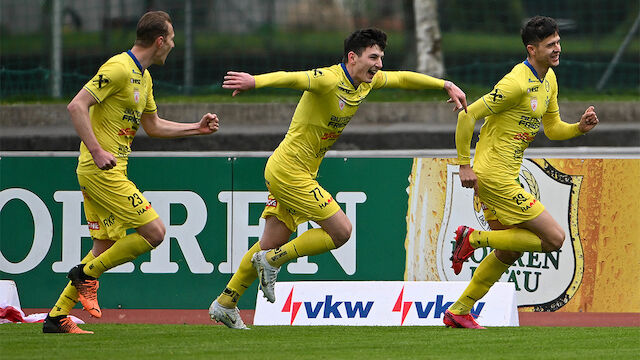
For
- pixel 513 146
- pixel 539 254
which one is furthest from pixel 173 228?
pixel 513 146

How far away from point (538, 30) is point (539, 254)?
2693mm

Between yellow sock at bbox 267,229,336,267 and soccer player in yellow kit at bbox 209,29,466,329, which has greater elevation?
soccer player in yellow kit at bbox 209,29,466,329

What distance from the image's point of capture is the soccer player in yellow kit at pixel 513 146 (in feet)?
25.9

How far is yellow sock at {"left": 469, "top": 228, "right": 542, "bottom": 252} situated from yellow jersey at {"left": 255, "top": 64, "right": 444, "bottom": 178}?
48.4 inches

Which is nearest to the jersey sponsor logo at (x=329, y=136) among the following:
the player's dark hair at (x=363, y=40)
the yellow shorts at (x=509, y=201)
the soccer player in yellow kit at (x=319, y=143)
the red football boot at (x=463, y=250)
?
the soccer player in yellow kit at (x=319, y=143)

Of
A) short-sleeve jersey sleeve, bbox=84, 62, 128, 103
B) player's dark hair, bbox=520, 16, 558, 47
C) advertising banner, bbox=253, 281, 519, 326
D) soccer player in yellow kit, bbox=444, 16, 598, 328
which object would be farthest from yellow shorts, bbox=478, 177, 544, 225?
short-sleeve jersey sleeve, bbox=84, 62, 128, 103

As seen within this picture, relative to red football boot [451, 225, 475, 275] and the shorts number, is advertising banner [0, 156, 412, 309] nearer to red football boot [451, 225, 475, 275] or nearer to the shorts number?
red football boot [451, 225, 475, 275]

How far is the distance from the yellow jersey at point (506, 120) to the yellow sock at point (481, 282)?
0.74 meters

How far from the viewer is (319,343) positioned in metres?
7.24

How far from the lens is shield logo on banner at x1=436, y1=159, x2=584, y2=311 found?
32.3ft

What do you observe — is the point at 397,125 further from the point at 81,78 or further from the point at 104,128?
the point at 104,128

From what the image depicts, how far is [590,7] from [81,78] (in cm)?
779

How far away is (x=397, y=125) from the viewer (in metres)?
13.0

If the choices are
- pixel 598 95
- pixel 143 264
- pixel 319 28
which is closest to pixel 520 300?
pixel 143 264
